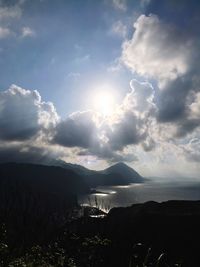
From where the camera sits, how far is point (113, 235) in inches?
2790

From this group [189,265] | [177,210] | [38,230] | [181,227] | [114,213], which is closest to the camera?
[189,265]

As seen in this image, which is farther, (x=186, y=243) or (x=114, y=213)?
(x=114, y=213)

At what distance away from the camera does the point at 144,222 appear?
72.7 m

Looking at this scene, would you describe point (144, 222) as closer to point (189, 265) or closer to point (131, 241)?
point (131, 241)

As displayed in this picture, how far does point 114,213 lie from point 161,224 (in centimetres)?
2936

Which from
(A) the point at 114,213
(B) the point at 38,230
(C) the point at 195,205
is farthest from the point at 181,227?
(B) the point at 38,230

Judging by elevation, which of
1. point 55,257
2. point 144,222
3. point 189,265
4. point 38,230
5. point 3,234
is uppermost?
point 3,234

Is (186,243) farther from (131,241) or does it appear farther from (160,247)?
(131,241)

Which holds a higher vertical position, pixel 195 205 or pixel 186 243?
pixel 195 205

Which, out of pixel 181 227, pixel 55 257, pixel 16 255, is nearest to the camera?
pixel 16 255

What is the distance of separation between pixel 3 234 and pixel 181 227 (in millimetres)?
60150

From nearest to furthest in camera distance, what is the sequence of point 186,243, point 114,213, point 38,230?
point 186,243 < point 114,213 < point 38,230

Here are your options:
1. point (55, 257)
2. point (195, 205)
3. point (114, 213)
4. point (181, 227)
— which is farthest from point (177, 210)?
point (55, 257)

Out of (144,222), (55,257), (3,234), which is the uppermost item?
(3,234)
